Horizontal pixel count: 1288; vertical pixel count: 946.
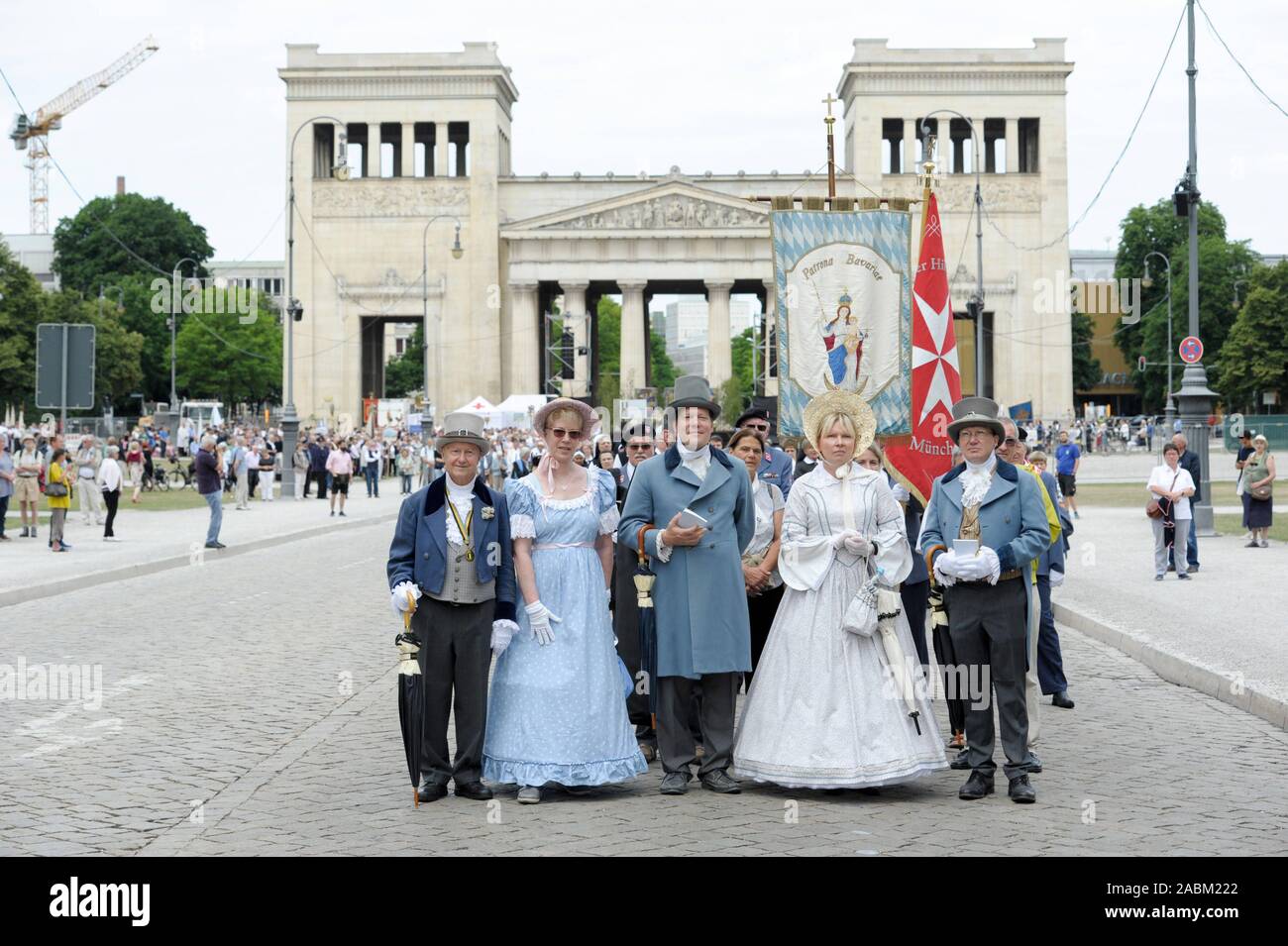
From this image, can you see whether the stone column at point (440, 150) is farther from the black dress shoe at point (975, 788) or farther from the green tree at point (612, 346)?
the black dress shoe at point (975, 788)

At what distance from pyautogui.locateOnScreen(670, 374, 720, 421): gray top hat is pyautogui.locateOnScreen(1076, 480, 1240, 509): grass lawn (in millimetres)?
31744

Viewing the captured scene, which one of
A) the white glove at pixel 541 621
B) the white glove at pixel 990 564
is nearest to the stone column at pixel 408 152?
the white glove at pixel 541 621

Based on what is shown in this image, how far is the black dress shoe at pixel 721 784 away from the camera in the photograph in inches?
345

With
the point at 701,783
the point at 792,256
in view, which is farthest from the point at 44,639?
the point at 701,783

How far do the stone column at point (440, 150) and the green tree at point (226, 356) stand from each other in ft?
53.1

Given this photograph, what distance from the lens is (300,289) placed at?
9119cm

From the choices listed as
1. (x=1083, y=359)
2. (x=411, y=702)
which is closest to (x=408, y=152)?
(x=1083, y=359)

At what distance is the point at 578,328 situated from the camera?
8688 centimetres

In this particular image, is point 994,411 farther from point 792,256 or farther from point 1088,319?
point 1088,319

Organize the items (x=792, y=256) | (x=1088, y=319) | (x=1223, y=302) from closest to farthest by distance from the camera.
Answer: (x=792, y=256), (x=1223, y=302), (x=1088, y=319)

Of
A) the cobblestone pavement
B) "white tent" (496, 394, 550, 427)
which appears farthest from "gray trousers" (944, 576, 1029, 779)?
"white tent" (496, 394, 550, 427)

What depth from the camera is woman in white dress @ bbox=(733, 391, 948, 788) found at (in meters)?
8.48

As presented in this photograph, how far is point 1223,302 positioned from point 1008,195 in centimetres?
1820
